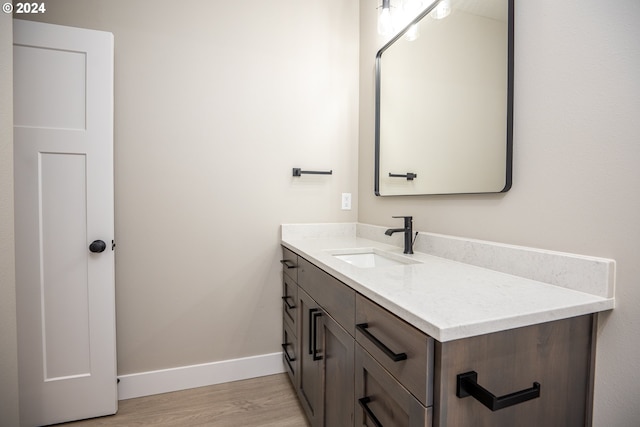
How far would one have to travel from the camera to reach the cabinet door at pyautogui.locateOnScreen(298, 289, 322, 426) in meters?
1.36

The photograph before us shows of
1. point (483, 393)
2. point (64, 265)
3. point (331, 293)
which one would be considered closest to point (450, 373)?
point (483, 393)

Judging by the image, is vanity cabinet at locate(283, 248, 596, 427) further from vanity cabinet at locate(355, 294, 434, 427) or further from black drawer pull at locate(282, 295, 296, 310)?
black drawer pull at locate(282, 295, 296, 310)

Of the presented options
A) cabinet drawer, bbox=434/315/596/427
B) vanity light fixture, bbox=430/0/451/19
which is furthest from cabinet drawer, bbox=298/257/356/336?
→ vanity light fixture, bbox=430/0/451/19

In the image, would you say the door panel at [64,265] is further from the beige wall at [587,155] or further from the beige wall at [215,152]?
the beige wall at [587,155]

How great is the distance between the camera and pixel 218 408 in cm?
171

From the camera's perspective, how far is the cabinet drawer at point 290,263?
1.74m

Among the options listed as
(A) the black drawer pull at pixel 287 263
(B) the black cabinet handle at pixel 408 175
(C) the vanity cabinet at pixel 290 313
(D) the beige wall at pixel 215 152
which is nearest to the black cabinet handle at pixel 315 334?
(C) the vanity cabinet at pixel 290 313

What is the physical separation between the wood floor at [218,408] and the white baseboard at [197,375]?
35 millimetres

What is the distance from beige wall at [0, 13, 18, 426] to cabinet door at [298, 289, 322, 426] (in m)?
1.24

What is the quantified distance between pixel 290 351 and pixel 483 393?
1.42 m

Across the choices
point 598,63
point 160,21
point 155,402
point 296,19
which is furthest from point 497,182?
point 155,402

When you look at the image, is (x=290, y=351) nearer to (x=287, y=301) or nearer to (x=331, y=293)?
(x=287, y=301)

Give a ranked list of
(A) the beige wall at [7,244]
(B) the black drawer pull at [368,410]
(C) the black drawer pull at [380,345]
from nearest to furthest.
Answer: (C) the black drawer pull at [380,345]
(B) the black drawer pull at [368,410]
(A) the beige wall at [7,244]

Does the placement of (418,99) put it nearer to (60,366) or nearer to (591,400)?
(591,400)
